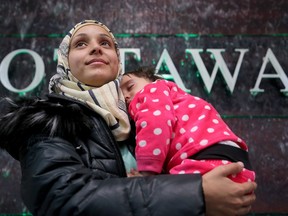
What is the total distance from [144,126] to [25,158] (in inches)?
14.2

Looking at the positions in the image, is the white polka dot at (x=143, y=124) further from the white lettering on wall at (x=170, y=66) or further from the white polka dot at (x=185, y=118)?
the white lettering on wall at (x=170, y=66)

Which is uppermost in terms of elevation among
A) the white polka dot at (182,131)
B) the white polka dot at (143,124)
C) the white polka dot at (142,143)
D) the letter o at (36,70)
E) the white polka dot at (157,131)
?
the white polka dot at (143,124)

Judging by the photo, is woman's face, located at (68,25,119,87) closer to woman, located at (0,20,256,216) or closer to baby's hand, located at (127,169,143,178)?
woman, located at (0,20,256,216)

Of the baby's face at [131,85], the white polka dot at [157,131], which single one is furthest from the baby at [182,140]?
the baby's face at [131,85]

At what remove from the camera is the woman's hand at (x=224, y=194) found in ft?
2.91

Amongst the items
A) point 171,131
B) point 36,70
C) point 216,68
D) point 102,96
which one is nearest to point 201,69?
point 216,68

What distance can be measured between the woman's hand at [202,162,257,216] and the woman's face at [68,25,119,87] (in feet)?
2.21

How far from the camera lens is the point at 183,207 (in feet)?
2.86

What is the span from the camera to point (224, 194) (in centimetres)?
90

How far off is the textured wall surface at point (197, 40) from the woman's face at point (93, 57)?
1032 millimetres

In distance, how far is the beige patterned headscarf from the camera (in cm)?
123

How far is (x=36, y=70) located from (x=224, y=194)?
197 cm

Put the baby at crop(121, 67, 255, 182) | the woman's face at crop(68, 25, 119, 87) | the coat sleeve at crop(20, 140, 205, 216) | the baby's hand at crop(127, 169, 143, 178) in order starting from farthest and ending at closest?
the woman's face at crop(68, 25, 119, 87) → the baby's hand at crop(127, 169, 143, 178) → the baby at crop(121, 67, 255, 182) → the coat sleeve at crop(20, 140, 205, 216)

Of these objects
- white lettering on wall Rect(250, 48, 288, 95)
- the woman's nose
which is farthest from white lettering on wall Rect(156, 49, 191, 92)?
the woman's nose
